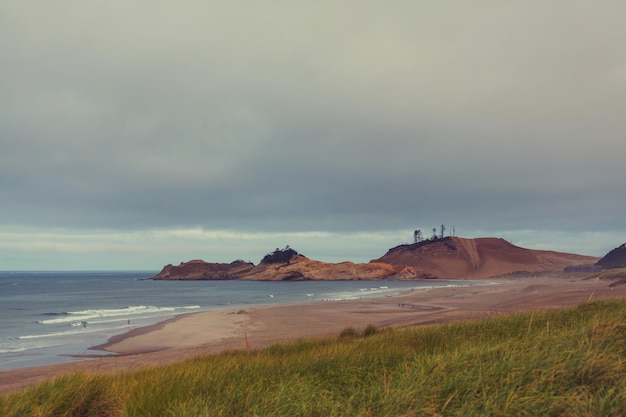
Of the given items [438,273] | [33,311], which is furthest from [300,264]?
[33,311]

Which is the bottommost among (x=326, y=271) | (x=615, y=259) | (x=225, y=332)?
(x=225, y=332)

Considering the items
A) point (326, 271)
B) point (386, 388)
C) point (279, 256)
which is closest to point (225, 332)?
point (386, 388)

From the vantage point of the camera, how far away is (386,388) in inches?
220

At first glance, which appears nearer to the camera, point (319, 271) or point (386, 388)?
point (386, 388)

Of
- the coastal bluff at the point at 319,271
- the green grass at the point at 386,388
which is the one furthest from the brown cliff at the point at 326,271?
the green grass at the point at 386,388

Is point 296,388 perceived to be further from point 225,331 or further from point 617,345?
point 225,331

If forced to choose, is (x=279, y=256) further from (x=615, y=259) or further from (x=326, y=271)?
(x=615, y=259)

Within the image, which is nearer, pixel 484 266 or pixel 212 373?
pixel 212 373

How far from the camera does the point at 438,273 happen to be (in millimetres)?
190625

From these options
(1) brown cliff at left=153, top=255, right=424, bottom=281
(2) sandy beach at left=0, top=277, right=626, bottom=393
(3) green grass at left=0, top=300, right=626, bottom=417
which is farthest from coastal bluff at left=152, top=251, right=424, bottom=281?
(3) green grass at left=0, top=300, right=626, bottom=417

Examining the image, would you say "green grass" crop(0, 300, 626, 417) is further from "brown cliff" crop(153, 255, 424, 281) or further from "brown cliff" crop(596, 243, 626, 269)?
"brown cliff" crop(596, 243, 626, 269)

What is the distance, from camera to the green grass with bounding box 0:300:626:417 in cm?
489

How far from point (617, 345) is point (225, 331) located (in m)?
28.0

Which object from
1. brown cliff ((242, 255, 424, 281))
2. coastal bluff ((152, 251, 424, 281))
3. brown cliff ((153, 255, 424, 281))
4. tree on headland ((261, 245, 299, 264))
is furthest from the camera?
tree on headland ((261, 245, 299, 264))
